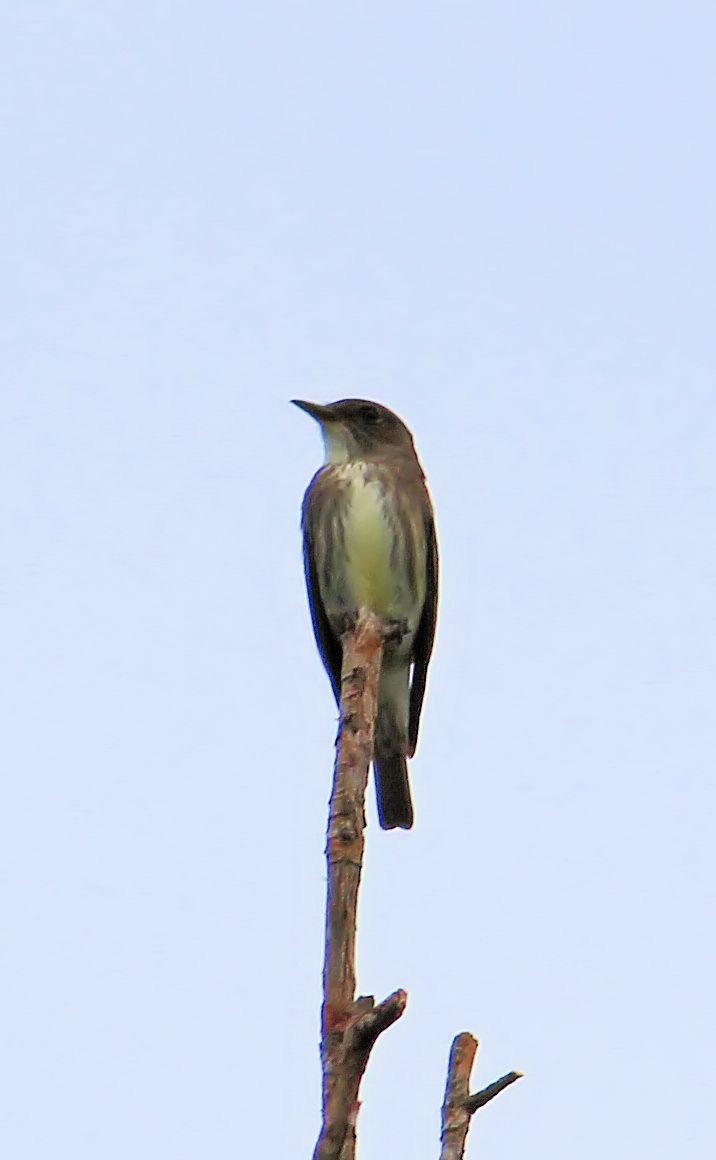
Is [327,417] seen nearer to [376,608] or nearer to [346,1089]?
[376,608]

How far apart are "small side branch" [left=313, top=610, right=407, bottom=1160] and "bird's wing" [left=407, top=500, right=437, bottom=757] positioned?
14.2 ft

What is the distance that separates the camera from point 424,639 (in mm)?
8969

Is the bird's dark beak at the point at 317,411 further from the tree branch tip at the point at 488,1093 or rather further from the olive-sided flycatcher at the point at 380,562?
the tree branch tip at the point at 488,1093

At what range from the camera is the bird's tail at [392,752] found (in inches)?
334

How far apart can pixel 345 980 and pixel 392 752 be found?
534 cm

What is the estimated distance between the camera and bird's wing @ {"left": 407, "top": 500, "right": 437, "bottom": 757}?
878cm

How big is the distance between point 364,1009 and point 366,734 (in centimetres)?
110

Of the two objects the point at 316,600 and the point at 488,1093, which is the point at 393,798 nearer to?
the point at 316,600

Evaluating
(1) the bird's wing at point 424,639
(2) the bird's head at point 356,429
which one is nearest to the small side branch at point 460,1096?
(1) the bird's wing at point 424,639

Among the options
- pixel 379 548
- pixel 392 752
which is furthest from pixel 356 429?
pixel 392 752

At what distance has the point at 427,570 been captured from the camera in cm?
873

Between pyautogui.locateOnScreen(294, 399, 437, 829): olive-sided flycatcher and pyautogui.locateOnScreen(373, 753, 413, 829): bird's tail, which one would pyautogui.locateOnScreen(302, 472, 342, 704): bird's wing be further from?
pyautogui.locateOnScreen(373, 753, 413, 829): bird's tail

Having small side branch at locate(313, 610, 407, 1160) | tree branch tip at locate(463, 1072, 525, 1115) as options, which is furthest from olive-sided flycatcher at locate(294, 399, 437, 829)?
tree branch tip at locate(463, 1072, 525, 1115)

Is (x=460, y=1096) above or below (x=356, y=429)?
below
